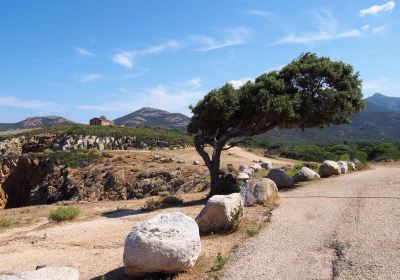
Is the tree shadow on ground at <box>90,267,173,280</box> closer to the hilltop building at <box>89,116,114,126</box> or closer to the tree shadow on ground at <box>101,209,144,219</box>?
the tree shadow on ground at <box>101,209,144,219</box>

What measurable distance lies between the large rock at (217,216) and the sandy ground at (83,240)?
1.49 ft

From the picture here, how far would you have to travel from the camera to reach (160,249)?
8.45 meters

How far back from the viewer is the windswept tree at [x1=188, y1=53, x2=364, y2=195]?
1973 cm

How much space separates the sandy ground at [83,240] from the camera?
10.6 meters

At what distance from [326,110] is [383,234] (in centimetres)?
1054

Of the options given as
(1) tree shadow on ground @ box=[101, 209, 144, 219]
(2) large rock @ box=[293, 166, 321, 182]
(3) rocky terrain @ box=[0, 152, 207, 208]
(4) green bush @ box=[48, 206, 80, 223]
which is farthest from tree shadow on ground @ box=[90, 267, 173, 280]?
(3) rocky terrain @ box=[0, 152, 207, 208]

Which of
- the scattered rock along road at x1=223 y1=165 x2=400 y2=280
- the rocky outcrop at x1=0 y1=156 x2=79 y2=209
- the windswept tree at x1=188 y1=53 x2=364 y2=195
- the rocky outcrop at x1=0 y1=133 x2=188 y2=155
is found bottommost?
the rocky outcrop at x1=0 y1=156 x2=79 y2=209

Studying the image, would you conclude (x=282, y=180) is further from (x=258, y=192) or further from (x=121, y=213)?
(x=121, y=213)

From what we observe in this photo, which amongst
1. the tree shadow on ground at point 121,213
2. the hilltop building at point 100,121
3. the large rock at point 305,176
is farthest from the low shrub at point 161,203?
the hilltop building at point 100,121

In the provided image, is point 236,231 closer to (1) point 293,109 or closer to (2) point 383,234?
(2) point 383,234

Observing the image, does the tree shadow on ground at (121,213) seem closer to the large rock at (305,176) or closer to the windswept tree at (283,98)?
the windswept tree at (283,98)

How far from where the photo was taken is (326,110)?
20047mm

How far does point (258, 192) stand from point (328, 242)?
6120 millimetres

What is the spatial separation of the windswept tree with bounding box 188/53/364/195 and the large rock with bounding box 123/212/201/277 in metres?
11.0
